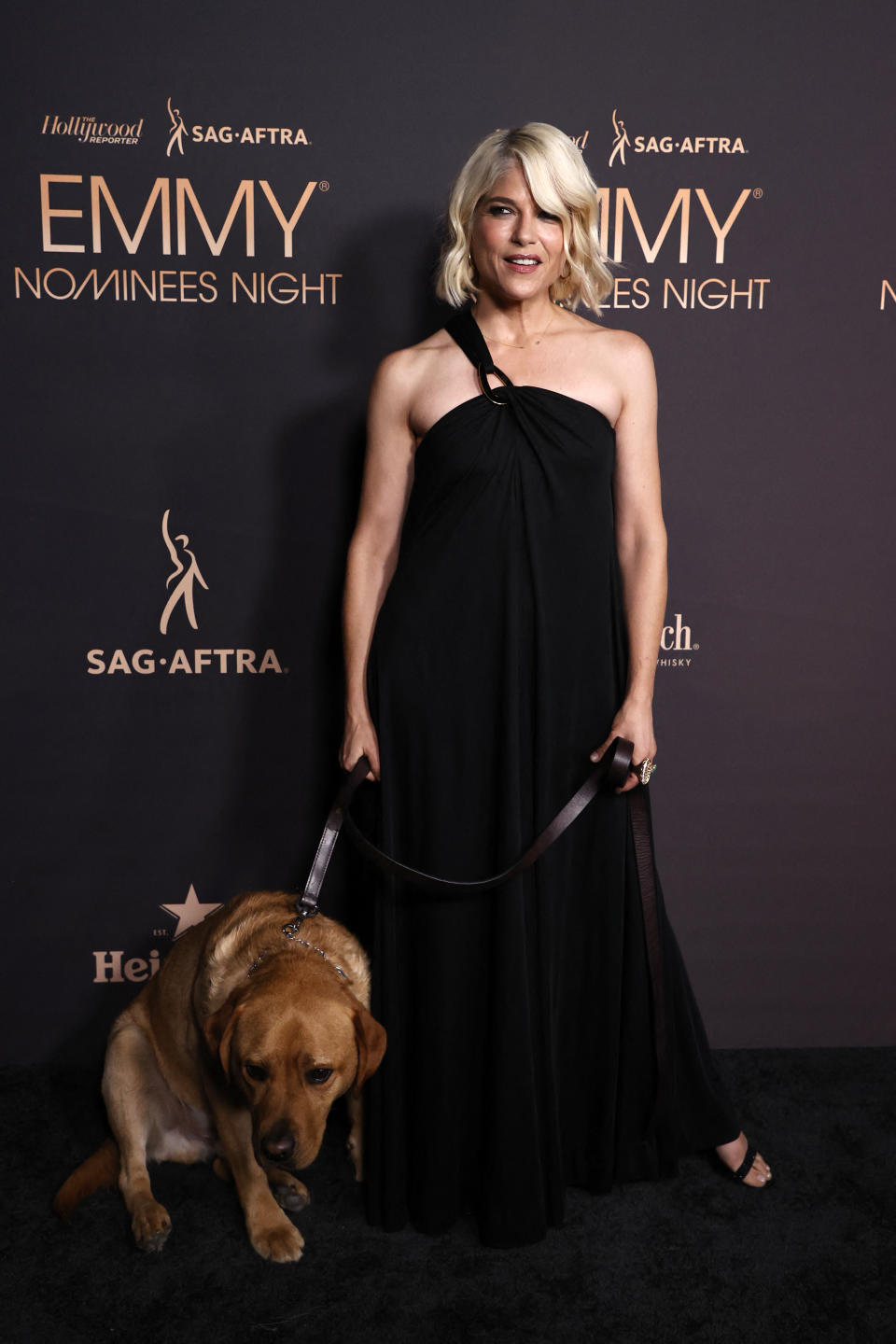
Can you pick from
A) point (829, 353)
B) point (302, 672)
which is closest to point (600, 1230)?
point (302, 672)

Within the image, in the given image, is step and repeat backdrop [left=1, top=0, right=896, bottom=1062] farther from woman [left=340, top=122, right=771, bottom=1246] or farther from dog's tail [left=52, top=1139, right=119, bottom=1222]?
dog's tail [left=52, top=1139, right=119, bottom=1222]

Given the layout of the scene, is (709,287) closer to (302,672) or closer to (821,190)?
(821,190)

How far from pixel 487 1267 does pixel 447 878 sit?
2.67 feet

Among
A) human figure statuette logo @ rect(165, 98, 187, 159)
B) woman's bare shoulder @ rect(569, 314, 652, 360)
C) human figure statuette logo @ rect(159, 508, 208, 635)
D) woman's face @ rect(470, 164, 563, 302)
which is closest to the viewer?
woman's face @ rect(470, 164, 563, 302)

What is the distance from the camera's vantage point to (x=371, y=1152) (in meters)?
2.37

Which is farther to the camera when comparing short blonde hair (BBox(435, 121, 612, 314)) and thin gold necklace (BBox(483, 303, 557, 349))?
thin gold necklace (BBox(483, 303, 557, 349))

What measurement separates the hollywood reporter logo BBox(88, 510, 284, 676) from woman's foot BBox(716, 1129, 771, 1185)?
1.63 meters

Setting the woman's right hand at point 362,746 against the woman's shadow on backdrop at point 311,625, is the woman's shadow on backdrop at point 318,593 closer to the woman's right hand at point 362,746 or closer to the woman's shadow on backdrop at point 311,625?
the woman's shadow on backdrop at point 311,625

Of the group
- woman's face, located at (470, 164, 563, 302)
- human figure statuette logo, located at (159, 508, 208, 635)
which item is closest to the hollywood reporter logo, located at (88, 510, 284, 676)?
human figure statuette logo, located at (159, 508, 208, 635)

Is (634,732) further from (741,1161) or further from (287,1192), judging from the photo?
(287,1192)

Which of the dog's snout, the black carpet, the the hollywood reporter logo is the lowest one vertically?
the black carpet

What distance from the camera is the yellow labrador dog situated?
205cm

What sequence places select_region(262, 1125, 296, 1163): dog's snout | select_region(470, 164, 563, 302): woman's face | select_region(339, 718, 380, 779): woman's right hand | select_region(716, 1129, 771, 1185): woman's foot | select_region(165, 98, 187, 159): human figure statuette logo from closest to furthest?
select_region(262, 1125, 296, 1163): dog's snout
select_region(470, 164, 563, 302): woman's face
select_region(339, 718, 380, 779): woman's right hand
select_region(716, 1129, 771, 1185): woman's foot
select_region(165, 98, 187, 159): human figure statuette logo

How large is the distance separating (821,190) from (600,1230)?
255 centimetres
